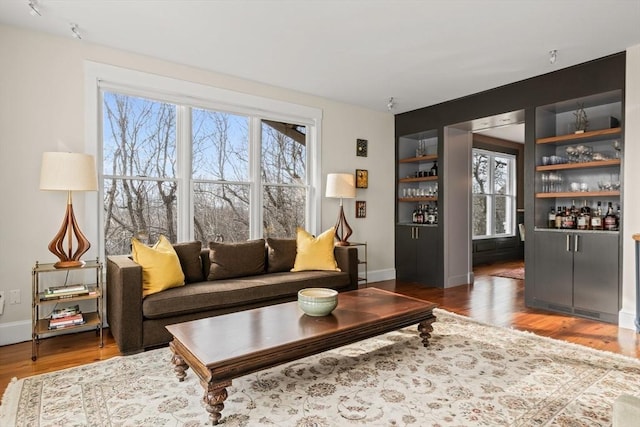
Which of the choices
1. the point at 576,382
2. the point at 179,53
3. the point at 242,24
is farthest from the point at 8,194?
the point at 576,382

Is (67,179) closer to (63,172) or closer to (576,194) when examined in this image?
(63,172)

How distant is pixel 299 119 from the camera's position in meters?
A: 4.95

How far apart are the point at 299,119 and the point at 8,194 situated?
326cm

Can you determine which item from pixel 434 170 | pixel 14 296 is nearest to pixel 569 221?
pixel 434 170

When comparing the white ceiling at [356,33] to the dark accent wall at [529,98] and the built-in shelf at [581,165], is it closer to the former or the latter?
the dark accent wall at [529,98]

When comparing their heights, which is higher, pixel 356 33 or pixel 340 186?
pixel 356 33

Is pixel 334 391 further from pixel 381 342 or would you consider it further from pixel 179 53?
pixel 179 53

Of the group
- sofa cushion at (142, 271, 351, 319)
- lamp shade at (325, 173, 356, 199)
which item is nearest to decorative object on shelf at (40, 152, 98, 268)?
sofa cushion at (142, 271, 351, 319)

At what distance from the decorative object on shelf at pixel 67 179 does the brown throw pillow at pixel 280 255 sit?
1813 millimetres

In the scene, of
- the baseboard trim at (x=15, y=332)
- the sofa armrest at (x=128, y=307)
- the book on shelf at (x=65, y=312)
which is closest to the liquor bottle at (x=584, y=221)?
the sofa armrest at (x=128, y=307)

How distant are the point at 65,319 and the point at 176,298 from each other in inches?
36.3

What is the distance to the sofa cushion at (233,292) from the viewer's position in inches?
115

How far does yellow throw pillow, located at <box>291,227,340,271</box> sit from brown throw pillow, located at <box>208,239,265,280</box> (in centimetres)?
44

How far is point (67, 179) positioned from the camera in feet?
9.53
